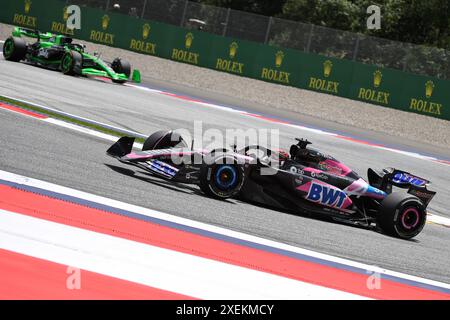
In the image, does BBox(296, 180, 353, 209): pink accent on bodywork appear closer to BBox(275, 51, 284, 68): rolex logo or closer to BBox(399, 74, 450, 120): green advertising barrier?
BBox(399, 74, 450, 120): green advertising barrier

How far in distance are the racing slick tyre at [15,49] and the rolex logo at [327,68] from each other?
33.5 ft

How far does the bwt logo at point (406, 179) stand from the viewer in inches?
360

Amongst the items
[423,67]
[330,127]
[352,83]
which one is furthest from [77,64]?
[423,67]

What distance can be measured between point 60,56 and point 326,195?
41.5ft

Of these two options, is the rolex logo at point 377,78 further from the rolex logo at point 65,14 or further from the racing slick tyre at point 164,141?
the racing slick tyre at point 164,141

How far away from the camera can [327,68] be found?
26.1 meters

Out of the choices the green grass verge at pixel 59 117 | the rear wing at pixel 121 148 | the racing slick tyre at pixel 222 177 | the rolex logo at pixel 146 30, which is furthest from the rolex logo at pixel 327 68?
the racing slick tyre at pixel 222 177

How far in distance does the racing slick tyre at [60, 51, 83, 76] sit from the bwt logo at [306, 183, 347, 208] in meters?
11.7

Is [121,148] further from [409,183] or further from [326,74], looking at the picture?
[326,74]

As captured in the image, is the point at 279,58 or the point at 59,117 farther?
the point at 279,58

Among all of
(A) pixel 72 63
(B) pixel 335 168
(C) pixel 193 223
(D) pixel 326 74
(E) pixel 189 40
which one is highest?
(E) pixel 189 40

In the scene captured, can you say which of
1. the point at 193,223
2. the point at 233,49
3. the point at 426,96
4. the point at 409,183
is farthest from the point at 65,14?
the point at 193,223
